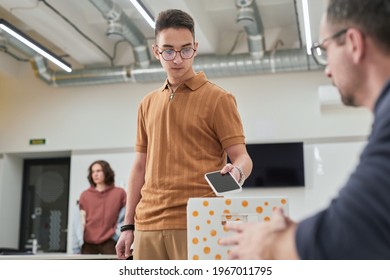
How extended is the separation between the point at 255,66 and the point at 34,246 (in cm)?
324

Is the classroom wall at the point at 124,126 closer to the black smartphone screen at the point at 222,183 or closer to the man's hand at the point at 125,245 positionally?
the man's hand at the point at 125,245

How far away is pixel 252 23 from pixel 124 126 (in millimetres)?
1955

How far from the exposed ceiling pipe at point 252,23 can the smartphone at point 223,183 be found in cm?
360

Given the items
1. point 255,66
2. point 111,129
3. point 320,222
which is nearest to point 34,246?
point 111,129

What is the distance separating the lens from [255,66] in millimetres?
5195

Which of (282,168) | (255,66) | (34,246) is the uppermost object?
(255,66)

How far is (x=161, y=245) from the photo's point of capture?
49.2 inches

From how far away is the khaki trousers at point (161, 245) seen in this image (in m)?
1.22

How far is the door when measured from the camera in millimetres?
5926

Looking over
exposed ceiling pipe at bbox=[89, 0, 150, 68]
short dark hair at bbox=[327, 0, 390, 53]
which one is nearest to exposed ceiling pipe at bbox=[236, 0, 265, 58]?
exposed ceiling pipe at bbox=[89, 0, 150, 68]

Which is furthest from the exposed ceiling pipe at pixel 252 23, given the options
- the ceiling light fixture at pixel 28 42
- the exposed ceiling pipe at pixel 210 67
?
the ceiling light fixture at pixel 28 42

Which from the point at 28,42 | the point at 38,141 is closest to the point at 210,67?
the point at 28,42

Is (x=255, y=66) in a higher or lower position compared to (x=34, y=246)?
higher
